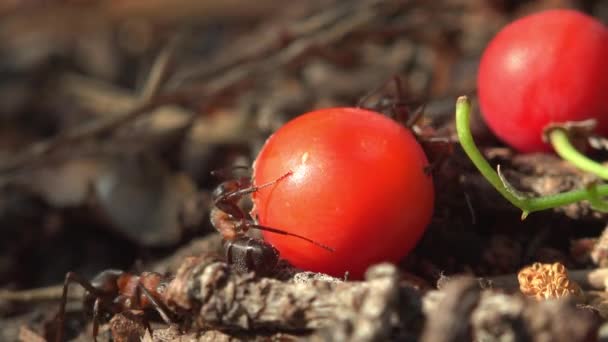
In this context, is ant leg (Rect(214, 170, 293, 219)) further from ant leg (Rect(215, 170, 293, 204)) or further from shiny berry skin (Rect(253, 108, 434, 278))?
shiny berry skin (Rect(253, 108, 434, 278))

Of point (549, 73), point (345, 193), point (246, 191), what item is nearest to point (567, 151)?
point (549, 73)

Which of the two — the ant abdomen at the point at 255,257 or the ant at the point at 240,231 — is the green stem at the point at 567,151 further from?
the ant abdomen at the point at 255,257

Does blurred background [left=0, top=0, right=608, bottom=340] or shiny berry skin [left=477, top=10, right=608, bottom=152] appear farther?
blurred background [left=0, top=0, right=608, bottom=340]

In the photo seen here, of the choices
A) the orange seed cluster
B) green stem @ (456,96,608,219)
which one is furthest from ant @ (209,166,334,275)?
the orange seed cluster

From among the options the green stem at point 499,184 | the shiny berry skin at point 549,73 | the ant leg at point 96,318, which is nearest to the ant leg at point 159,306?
the ant leg at point 96,318

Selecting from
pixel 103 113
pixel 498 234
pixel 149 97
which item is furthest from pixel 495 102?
pixel 103 113

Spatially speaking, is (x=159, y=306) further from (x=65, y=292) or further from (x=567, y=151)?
(x=567, y=151)

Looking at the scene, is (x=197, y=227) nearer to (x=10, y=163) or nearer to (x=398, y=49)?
(x=10, y=163)

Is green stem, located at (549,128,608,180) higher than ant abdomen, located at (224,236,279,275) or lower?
lower
